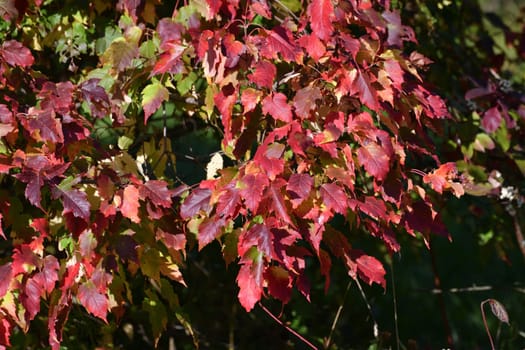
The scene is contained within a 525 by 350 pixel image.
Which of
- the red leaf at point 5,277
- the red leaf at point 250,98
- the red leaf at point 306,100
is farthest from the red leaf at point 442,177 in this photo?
the red leaf at point 5,277

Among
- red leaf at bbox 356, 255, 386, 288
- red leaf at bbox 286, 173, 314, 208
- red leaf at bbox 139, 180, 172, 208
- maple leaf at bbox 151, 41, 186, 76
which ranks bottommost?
red leaf at bbox 356, 255, 386, 288

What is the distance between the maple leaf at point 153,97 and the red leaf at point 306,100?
1.23ft

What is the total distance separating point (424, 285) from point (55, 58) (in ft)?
11.1

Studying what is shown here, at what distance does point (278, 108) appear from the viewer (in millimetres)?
2047

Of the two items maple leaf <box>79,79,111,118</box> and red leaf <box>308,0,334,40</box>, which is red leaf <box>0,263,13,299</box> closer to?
maple leaf <box>79,79,111,118</box>

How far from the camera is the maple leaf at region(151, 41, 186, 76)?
84.5 inches

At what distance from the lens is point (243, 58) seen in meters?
2.11

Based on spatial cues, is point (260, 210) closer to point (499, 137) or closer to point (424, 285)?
point (499, 137)

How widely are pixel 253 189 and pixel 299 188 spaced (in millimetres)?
112

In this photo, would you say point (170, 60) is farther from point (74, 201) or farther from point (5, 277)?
point (5, 277)

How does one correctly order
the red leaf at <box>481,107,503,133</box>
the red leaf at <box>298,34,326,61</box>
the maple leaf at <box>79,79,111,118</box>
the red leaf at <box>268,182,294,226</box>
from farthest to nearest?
the red leaf at <box>481,107,503,133</box>, the maple leaf at <box>79,79,111,118</box>, the red leaf at <box>298,34,326,61</box>, the red leaf at <box>268,182,294,226</box>

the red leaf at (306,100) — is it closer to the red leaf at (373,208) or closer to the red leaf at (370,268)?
the red leaf at (373,208)

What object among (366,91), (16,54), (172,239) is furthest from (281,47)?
(16,54)

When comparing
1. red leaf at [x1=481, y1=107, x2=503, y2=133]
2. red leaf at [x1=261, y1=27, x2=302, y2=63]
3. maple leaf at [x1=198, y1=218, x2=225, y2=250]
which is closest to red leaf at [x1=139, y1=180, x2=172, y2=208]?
maple leaf at [x1=198, y1=218, x2=225, y2=250]
